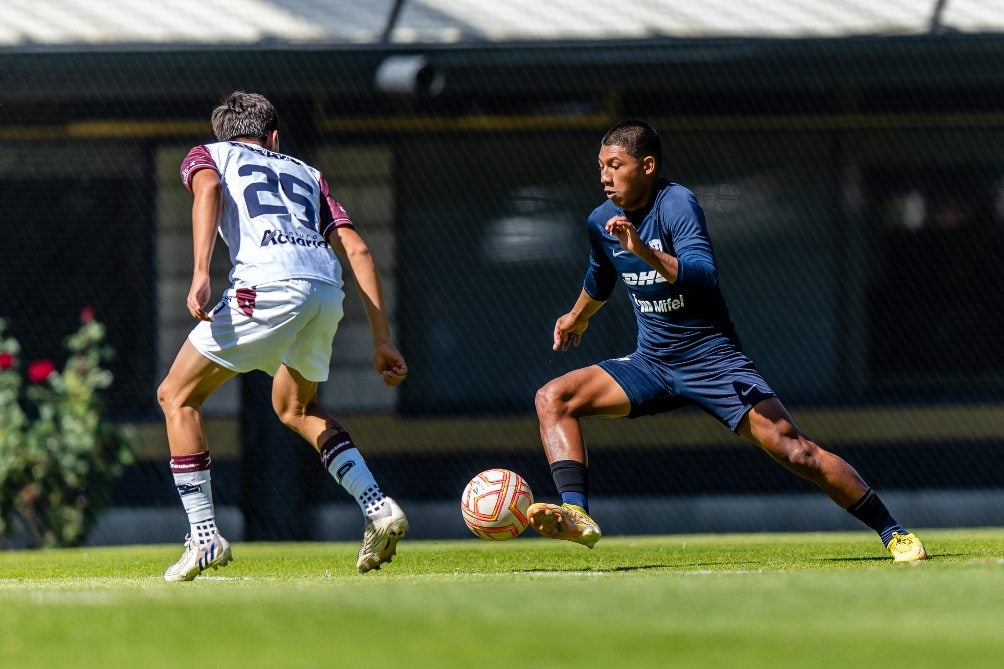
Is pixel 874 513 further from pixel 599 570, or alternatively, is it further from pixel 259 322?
pixel 259 322

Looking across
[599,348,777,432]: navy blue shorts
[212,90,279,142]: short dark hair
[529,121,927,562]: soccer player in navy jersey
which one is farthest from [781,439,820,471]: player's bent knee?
[212,90,279,142]: short dark hair

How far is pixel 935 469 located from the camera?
12.2m

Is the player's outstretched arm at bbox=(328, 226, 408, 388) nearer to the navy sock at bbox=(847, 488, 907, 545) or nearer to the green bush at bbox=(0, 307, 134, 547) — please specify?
the navy sock at bbox=(847, 488, 907, 545)

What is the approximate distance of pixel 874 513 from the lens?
6480 millimetres

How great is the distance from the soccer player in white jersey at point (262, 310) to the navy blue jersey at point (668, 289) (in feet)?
3.25

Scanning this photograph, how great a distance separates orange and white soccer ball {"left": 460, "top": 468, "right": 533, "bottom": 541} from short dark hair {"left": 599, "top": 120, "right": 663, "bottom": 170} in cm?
140

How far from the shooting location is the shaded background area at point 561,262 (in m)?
12.0

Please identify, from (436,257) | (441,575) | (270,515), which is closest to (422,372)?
(436,257)

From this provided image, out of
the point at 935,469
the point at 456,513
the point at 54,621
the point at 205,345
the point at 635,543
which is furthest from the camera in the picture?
the point at 935,469

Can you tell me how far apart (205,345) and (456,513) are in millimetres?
5115

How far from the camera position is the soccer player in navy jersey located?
20.9 ft

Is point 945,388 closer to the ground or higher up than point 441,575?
higher up

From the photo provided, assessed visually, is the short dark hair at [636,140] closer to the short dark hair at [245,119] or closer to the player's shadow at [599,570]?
the short dark hair at [245,119]

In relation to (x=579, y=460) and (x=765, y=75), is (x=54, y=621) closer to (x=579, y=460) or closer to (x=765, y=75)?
(x=579, y=460)
